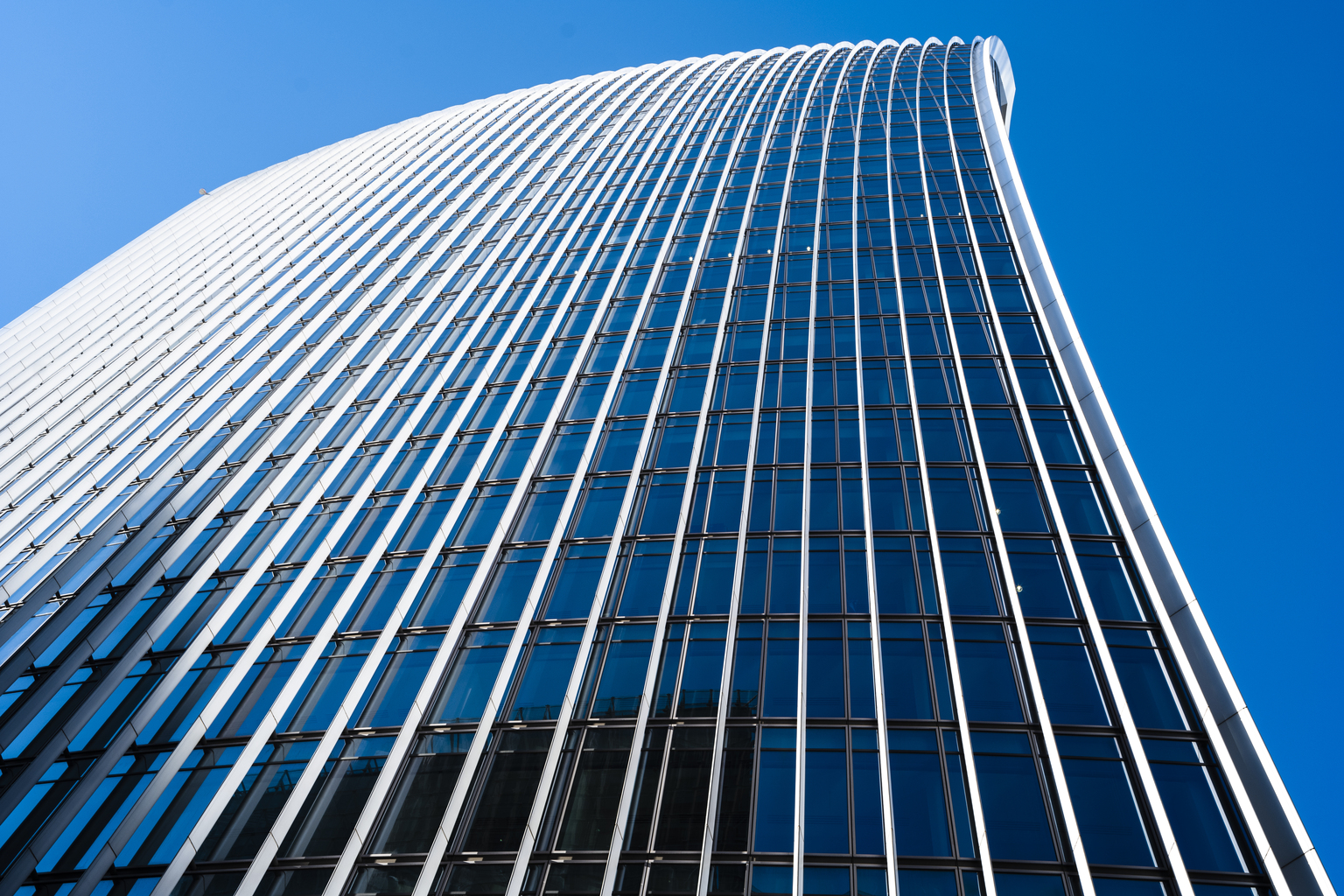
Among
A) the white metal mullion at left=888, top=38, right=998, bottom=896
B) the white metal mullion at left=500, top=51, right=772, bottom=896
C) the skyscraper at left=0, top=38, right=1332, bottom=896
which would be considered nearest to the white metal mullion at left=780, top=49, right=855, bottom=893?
the skyscraper at left=0, top=38, right=1332, bottom=896

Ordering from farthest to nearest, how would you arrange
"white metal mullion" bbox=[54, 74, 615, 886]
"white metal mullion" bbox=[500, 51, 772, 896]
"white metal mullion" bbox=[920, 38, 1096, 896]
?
"white metal mullion" bbox=[54, 74, 615, 886] → "white metal mullion" bbox=[500, 51, 772, 896] → "white metal mullion" bbox=[920, 38, 1096, 896]

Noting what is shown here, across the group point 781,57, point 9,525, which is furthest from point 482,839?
point 781,57

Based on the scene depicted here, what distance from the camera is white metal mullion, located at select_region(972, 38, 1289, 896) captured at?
1405cm

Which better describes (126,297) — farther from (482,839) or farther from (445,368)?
(482,839)

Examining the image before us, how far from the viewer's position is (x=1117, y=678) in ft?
55.6

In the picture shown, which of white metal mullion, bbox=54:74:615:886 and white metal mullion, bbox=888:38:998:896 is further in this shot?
white metal mullion, bbox=54:74:615:886

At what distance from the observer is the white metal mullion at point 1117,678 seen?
553 inches

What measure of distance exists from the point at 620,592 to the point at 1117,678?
10.6 m

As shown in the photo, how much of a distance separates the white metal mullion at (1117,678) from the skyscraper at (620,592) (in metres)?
0.09

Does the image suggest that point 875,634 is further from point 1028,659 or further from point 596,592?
point 596,592

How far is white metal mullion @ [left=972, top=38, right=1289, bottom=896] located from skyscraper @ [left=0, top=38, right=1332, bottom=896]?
0.29ft

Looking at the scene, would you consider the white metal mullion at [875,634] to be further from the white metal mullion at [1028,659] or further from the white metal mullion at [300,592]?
the white metal mullion at [300,592]

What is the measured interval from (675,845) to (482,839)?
355cm

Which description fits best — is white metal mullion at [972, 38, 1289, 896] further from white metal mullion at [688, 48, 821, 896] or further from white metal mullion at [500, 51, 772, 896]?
white metal mullion at [500, 51, 772, 896]
